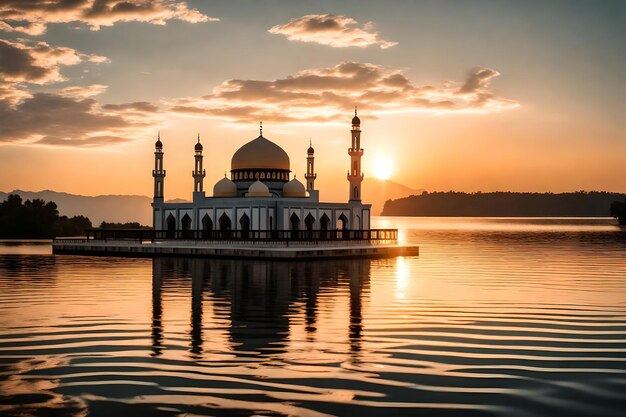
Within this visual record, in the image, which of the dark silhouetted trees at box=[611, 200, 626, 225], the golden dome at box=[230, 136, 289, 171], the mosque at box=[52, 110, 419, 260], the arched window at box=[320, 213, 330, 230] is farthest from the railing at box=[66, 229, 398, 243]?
the dark silhouetted trees at box=[611, 200, 626, 225]

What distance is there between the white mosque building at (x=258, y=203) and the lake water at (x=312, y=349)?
32.9 m

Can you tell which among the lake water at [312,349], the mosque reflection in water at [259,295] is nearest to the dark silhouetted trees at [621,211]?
the mosque reflection in water at [259,295]

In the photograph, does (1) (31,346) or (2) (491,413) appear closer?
(2) (491,413)

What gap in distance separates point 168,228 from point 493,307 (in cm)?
5387

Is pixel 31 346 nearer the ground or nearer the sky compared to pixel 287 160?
nearer the ground

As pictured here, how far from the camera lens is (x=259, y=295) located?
26766 mm

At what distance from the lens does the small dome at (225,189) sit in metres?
70.9

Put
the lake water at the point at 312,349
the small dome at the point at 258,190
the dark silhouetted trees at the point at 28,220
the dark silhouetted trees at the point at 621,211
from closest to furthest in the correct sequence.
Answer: the lake water at the point at 312,349 → the small dome at the point at 258,190 → the dark silhouetted trees at the point at 28,220 → the dark silhouetted trees at the point at 621,211

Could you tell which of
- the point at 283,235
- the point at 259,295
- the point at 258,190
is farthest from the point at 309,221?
the point at 259,295

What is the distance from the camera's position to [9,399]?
11078 mm

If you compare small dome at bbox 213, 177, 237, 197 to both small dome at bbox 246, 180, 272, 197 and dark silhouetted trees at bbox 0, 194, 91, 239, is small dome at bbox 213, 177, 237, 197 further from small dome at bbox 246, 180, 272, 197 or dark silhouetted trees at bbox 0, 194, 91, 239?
dark silhouetted trees at bbox 0, 194, 91, 239

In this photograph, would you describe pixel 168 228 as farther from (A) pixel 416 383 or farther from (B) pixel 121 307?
(A) pixel 416 383

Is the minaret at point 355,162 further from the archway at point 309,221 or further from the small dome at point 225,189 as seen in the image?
the small dome at point 225,189

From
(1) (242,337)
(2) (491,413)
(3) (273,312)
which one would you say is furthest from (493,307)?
(2) (491,413)
